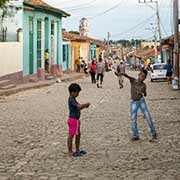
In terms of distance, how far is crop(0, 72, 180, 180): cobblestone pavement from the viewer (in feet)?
27.4

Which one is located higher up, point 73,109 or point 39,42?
point 39,42

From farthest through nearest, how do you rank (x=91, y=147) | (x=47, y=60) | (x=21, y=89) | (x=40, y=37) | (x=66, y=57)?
(x=66, y=57) < (x=47, y=60) < (x=40, y=37) < (x=21, y=89) < (x=91, y=147)

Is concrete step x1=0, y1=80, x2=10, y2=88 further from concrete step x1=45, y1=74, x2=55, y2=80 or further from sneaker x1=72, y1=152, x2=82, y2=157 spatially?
sneaker x1=72, y1=152, x2=82, y2=157

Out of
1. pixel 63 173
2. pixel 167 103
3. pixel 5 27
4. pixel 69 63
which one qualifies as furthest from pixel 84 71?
pixel 63 173

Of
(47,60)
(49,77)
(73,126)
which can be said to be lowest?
(73,126)

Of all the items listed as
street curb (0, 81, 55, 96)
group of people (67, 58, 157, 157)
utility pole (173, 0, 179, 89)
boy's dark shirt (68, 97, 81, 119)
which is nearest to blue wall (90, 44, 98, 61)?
street curb (0, 81, 55, 96)

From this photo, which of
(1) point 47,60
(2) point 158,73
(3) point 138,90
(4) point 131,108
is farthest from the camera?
(2) point 158,73

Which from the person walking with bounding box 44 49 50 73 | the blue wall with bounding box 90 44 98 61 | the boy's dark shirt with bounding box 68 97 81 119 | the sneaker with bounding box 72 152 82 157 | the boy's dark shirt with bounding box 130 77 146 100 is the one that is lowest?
the sneaker with bounding box 72 152 82 157

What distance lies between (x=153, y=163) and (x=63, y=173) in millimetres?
1544

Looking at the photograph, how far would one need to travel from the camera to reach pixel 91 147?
10.7 meters

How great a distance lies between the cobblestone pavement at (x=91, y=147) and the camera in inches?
329

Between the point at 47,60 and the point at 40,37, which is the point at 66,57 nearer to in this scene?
the point at 47,60

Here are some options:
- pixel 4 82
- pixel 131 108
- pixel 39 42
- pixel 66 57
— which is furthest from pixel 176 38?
pixel 66 57

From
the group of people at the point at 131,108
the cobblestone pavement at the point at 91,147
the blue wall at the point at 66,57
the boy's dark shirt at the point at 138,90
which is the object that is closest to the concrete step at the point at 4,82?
the cobblestone pavement at the point at 91,147
